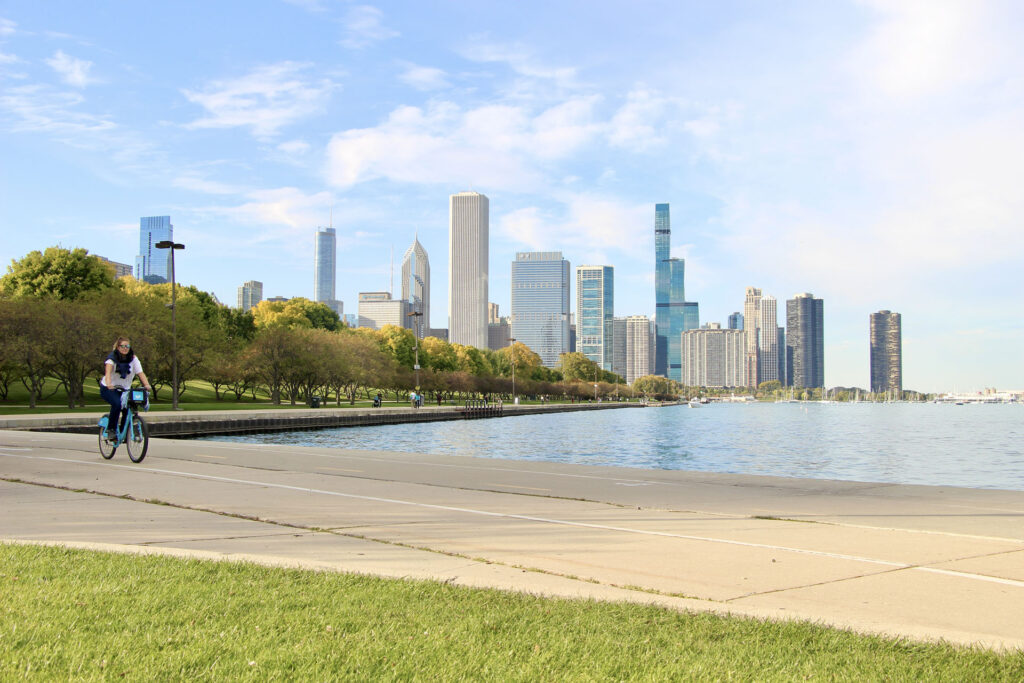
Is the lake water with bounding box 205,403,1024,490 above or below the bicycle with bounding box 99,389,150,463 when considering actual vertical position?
below

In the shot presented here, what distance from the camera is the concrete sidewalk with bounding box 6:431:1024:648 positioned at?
6.10 m

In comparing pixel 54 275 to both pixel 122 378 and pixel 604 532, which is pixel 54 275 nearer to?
pixel 122 378

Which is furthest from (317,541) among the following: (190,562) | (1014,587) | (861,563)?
(1014,587)

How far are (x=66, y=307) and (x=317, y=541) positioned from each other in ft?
196

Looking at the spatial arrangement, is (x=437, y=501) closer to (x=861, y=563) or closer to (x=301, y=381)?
(x=861, y=563)

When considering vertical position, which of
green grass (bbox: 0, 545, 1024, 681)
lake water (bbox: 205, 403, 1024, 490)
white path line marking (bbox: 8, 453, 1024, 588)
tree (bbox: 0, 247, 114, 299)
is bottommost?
lake water (bbox: 205, 403, 1024, 490)

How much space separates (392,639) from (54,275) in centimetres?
8056

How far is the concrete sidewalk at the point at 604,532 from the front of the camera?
6.10 m

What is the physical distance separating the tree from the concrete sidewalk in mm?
66166

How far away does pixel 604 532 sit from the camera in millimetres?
8977

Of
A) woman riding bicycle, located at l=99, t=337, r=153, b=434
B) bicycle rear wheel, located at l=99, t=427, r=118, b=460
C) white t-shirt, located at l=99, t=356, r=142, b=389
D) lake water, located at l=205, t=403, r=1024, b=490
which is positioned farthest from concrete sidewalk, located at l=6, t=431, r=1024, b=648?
lake water, located at l=205, t=403, r=1024, b=490

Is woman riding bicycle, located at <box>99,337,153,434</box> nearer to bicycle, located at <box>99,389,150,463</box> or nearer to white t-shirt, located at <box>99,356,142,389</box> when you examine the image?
white t-shirt, located at <box>99,356,142,389</box>

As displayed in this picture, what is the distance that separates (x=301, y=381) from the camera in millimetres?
83062

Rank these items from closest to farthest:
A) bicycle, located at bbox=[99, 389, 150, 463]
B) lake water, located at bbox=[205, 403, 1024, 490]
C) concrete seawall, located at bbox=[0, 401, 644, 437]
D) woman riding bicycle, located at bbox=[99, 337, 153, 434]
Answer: woman riding bicycle, located at bbox=[99, 337, 153, 434], bicycle, located at bbox=[99, 389, 150, 463], lake water, located at bbox=[205, 403, 1024, 490], concrete seawall, located at bbox=[0, 401, 644, 437]
